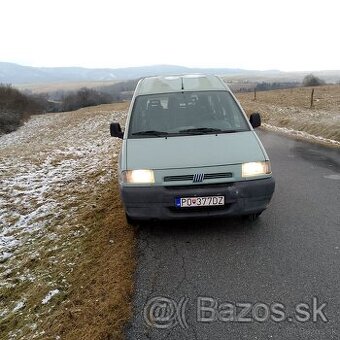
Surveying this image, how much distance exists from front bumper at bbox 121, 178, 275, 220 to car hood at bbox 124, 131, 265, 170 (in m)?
0.29

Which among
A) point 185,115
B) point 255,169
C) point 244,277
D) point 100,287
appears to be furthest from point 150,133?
point 244,277

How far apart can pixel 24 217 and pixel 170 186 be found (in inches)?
122

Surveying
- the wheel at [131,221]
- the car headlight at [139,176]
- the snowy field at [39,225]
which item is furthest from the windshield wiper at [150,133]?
the snowy field at [39,225]

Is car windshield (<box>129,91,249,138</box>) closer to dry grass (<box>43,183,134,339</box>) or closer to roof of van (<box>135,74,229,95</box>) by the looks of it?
roof of van (<box>135,74,229,95</box>)

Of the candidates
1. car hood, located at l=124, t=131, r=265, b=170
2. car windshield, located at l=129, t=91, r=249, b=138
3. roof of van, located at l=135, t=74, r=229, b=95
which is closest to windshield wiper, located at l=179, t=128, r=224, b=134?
Result: car windshield, located at l=129, t=91, r=249, b=138

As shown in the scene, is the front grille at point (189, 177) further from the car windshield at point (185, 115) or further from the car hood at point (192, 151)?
the car windshield at point (185, 115)

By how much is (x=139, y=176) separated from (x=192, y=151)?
779mm

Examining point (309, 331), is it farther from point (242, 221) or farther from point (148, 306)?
point (242, 221)

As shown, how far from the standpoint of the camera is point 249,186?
4109mm

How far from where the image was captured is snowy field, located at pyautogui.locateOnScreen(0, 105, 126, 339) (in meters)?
3.55

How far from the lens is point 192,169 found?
4074 millimetres

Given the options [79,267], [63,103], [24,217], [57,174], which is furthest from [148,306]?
[63,103]

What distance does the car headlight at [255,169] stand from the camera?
13.6 ft

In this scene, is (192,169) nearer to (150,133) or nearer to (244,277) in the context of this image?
(150,133)
